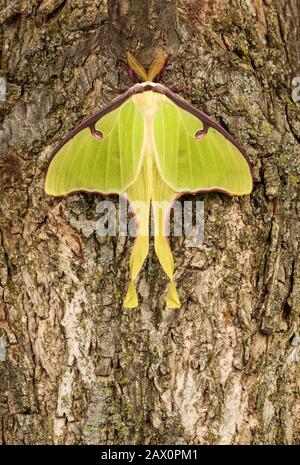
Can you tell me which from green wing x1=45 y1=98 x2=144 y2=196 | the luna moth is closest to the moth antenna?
the luna moth

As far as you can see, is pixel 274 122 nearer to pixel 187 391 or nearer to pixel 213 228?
pixel 213 228

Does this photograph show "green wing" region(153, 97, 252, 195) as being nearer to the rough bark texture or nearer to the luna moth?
the luna moth

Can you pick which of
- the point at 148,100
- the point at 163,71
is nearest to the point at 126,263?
the point at 148,100

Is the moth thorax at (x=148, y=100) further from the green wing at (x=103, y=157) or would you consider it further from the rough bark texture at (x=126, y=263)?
the rough bark texture at (x=126, y=263)

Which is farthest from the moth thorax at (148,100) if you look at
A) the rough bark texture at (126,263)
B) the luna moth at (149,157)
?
the rough bark texture at (126,263)

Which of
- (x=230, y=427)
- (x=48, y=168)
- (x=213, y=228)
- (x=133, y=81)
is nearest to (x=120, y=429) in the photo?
(x=230, y=427)

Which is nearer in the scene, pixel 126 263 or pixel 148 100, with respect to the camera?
pixel 148 100

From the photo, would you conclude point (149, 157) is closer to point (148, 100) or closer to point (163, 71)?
point (148, 100)
